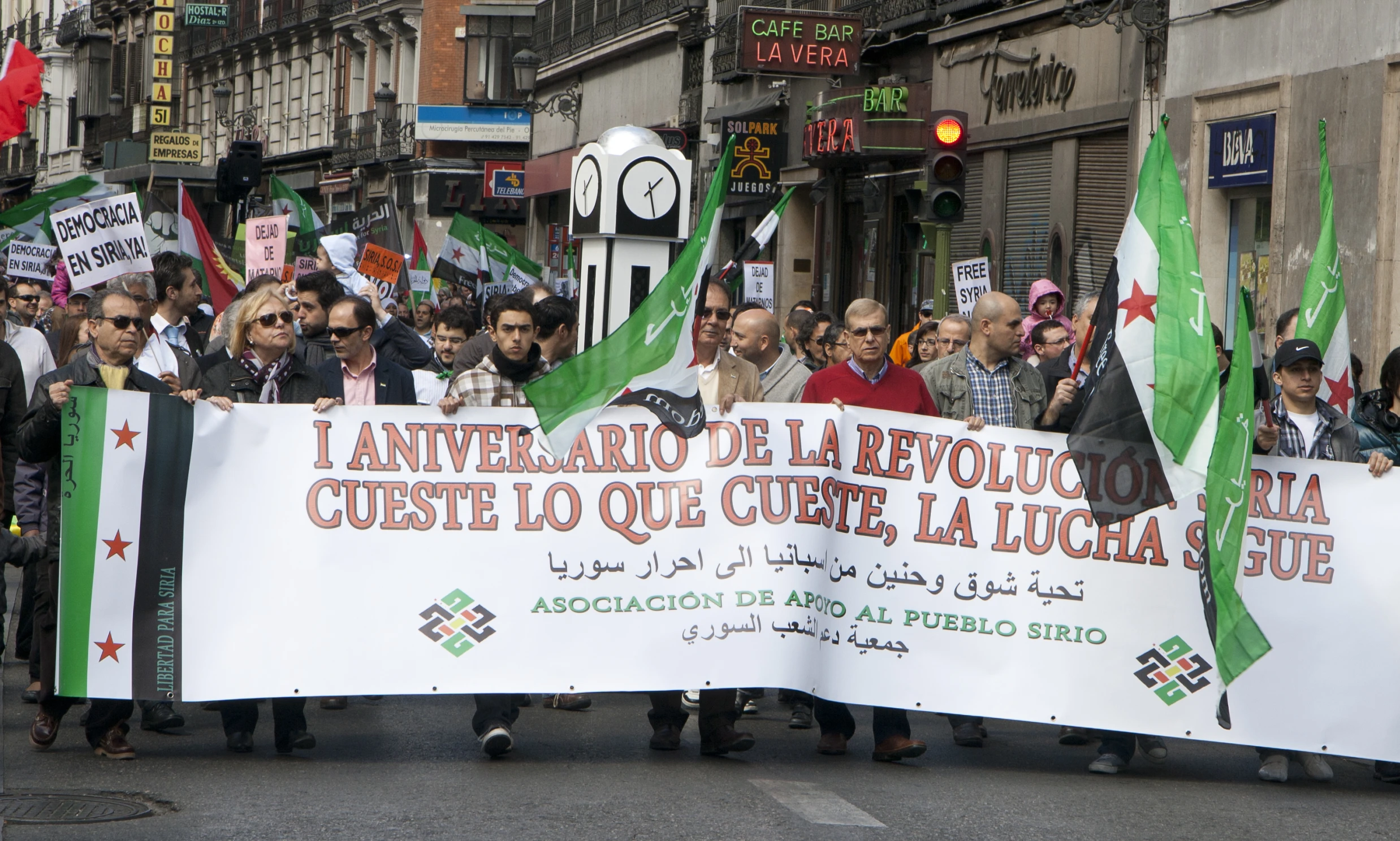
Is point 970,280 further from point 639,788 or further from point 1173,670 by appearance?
point 639,788

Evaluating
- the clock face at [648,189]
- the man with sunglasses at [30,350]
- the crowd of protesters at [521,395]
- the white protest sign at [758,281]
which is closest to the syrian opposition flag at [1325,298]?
the crowd of protesters at [521,395]

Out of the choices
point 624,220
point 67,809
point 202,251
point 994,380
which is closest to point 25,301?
point 202,251

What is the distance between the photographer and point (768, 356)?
10219mm

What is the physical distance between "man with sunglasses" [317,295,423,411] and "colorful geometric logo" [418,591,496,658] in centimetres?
98

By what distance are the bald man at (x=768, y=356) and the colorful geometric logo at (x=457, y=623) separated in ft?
8.48

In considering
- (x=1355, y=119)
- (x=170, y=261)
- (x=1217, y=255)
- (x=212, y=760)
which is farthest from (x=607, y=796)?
(x=1217, y=255)

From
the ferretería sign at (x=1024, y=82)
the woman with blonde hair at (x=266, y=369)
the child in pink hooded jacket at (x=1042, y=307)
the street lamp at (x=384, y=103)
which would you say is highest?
the street lamp at (x=384, y=103)

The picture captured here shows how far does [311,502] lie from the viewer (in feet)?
25.7

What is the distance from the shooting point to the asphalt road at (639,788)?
262 inches

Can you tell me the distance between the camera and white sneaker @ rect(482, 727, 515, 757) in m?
7.83

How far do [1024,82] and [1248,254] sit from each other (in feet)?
14.8

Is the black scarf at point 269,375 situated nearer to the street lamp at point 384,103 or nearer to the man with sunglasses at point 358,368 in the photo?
the man with sunglasses at point 358,368

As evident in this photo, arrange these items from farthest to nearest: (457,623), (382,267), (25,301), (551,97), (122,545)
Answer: (551,97) → (382,267) → (25,301) → (457,623) → (122,545)

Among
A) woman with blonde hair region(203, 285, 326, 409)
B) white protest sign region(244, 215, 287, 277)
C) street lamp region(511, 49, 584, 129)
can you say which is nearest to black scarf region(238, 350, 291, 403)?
woman with blonde hair region(203, 285, 326, 409)
